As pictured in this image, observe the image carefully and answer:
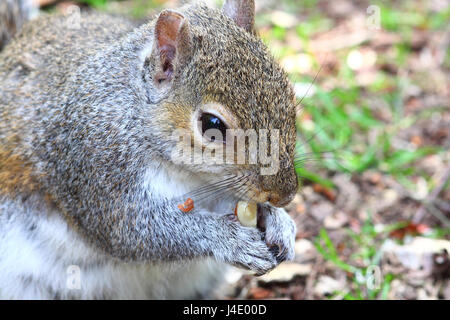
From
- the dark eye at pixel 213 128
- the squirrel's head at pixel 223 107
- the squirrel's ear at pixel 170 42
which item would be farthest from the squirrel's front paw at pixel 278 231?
the squirrel's ear at pixel 170 42

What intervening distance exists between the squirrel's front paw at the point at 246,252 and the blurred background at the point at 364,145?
1.58ft

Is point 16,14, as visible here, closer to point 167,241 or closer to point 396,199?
point 167,241

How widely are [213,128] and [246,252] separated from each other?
0.66 metres

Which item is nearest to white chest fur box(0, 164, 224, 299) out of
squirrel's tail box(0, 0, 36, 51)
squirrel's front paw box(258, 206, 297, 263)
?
squirrel's front paw box(258, 206, 297, 263)

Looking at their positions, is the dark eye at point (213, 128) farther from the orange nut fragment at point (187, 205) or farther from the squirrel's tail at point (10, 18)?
the squirrel's tail at point (10, 18)

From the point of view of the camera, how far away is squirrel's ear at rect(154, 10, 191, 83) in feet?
8.66

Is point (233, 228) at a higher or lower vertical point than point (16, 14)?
lower

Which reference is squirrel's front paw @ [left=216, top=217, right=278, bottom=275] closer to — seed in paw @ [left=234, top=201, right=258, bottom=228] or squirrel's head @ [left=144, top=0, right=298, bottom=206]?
seed in paw @ [left=234, top=201, right=258, bottom=228]

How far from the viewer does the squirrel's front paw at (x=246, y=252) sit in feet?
9.50

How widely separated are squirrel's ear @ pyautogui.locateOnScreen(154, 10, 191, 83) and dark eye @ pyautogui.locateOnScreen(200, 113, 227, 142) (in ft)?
0.98

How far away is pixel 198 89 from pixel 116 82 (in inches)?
19.4

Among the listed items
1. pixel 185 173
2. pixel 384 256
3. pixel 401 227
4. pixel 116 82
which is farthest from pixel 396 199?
pixel 116 82
